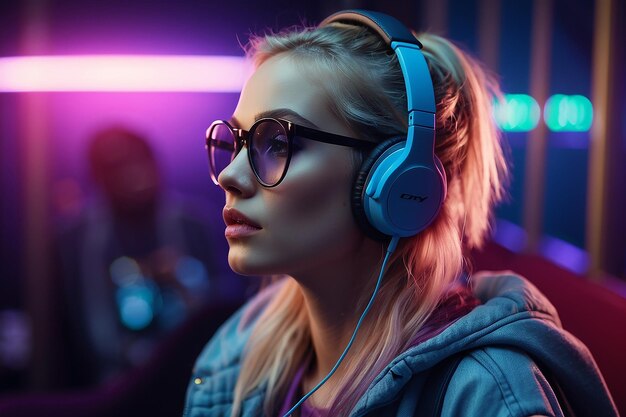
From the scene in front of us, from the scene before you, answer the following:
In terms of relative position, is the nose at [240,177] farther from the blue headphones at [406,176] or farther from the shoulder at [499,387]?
the shoulder at [499,387]

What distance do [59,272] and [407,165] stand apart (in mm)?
2597

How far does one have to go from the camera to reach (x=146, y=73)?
4.00m

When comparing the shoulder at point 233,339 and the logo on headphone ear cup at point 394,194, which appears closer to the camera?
the logo on headphone ear cup at point 394,194

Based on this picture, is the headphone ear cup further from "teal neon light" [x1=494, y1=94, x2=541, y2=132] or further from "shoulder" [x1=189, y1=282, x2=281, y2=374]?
"teal neon light" [x1=494, y1=94, x2=541, y2=132]

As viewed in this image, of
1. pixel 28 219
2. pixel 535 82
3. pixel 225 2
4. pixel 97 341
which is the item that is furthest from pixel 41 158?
pixel 535 82

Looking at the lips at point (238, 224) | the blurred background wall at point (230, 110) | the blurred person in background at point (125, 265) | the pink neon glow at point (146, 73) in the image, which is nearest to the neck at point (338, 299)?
the lips at point (238, 224)

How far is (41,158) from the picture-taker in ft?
10.1

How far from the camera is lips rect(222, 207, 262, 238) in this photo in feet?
3.30

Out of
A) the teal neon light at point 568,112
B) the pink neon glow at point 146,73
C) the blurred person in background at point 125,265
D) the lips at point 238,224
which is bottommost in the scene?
the blurred person in background at point 125,265

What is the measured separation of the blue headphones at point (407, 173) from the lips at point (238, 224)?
6.5 inches

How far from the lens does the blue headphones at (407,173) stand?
936mm

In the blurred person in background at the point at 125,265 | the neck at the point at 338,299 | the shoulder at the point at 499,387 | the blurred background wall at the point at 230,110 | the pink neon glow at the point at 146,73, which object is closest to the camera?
the shoulder at the point at 499,387

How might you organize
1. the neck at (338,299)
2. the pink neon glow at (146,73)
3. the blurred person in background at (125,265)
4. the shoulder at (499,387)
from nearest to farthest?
the shoulder at (499,387) < the neck at (338,299) < the blurred person in background at (125,265) < the pink neon glow at (146,73)

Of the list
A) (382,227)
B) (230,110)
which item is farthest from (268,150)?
(230,110)
